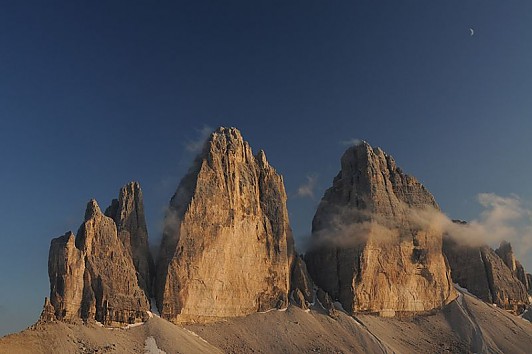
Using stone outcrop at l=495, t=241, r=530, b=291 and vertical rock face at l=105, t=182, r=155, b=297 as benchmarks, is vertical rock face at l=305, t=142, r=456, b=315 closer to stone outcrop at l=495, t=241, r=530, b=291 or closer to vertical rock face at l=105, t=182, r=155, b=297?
stone outcrop at l=495, t=241, r=530, b=291

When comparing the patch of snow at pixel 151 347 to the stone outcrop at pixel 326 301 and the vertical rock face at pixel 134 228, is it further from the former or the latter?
the stone outcrop at pixel 326 301

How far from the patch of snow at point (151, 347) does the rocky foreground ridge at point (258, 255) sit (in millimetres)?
4971

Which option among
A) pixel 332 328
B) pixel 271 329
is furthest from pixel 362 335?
pixel 271 329

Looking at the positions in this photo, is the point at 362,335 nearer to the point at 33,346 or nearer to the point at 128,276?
the point at 128,276

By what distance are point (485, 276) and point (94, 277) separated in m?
83.9

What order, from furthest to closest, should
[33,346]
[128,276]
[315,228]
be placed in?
[315,228] → [128,276] → [33,346]

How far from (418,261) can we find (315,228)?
22.3 meters

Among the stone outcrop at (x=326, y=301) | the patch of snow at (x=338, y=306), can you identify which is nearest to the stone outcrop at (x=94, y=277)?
the stone outcrop at (x=326, y=301)

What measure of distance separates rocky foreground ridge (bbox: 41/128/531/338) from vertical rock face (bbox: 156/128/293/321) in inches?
7.7

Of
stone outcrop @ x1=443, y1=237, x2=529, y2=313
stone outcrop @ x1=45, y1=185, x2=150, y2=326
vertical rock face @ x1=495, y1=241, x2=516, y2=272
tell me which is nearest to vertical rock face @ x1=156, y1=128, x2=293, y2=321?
stone outcrop @ x1=45, y1=185, x2=150, y2=326

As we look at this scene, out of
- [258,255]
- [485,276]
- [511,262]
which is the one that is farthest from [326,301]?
[511,262]

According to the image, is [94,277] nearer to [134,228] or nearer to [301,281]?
[134,228]

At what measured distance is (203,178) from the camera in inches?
3922

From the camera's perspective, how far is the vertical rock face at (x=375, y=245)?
110m
